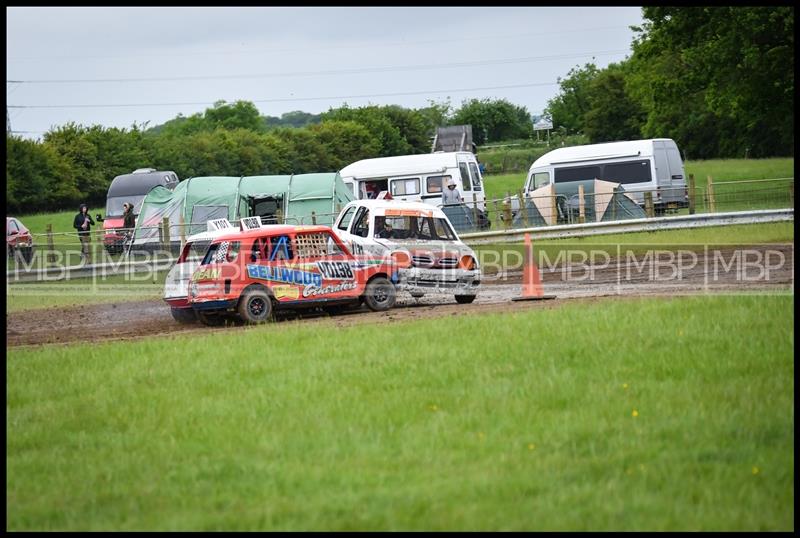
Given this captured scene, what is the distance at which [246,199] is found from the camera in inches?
1391

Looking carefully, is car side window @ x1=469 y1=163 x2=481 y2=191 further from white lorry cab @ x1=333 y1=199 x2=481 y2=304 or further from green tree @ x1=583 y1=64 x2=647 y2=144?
green tree @ x1=583 y1=64 x2=647 y2=144

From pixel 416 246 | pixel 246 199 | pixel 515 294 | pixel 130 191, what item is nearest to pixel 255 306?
pixel 416 246

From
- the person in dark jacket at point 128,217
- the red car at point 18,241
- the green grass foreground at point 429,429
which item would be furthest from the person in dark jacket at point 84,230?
the green grass foreground at point 429,429

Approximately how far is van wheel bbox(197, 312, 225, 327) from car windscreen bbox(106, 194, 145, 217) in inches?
871

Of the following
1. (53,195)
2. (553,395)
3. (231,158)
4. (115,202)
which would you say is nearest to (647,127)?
(231,158)

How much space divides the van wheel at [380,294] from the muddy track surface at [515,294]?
0.22 metres

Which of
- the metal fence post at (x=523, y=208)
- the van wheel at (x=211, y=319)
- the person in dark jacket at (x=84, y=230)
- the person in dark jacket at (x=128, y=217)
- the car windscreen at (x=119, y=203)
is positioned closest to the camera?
the van wheel at (x=211, y=319)

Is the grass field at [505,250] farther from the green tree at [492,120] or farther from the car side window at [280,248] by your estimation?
the green tree at [492,120]

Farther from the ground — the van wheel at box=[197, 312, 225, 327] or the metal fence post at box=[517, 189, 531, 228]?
the metal fence post at box=[517, 189, 531, 228]

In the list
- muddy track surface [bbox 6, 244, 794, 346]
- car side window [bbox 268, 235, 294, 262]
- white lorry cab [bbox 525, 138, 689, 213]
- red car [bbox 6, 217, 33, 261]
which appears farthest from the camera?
white lorry cab [bbox 525, 138, 689, 213]

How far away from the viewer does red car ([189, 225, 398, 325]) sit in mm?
17078

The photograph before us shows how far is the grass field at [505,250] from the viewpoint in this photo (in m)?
24.3

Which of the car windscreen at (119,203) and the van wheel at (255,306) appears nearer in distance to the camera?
the van wheel at (255,306)

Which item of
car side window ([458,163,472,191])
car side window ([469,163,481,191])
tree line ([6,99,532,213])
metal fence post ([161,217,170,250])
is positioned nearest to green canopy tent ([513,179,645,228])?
car side window ([458,163,472,191])
